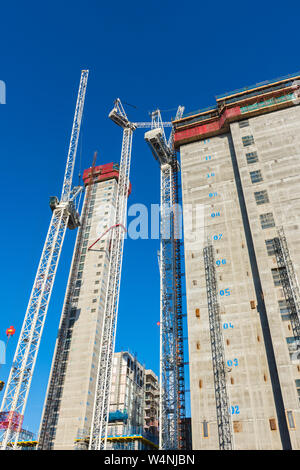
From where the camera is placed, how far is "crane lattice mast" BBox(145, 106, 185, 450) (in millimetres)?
69000

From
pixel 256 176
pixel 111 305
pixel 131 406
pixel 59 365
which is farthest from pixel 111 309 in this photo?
pixel 256 176

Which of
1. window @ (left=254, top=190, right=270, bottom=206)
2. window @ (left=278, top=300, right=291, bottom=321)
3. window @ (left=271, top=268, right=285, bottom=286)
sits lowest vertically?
window @ (left=278, top=300, right=291, bottom=321)

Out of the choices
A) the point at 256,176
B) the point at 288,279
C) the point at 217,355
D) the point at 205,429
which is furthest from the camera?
the point at 256,176

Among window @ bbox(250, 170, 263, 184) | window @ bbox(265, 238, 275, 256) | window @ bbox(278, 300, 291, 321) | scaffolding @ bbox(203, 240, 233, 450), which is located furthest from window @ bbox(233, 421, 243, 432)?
window @ bbox(250, 170, 263, 184)

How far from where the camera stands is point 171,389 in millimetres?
72000

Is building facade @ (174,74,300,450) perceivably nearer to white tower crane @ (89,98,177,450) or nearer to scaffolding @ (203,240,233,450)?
scaffolding @ (203,240,233,450)

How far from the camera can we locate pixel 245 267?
70.4 m

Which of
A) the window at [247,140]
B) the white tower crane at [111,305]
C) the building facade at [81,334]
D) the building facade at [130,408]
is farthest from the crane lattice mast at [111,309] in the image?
the window at [247,140]

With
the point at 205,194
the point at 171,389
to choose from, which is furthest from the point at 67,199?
the point at 171,389

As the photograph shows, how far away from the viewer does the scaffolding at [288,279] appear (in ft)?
194

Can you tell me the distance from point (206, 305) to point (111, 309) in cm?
2819

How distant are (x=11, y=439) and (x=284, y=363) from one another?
50.8 m

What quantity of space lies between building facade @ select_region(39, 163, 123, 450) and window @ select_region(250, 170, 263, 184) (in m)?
58.6

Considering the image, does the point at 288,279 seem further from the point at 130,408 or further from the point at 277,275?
the point at 130,408
